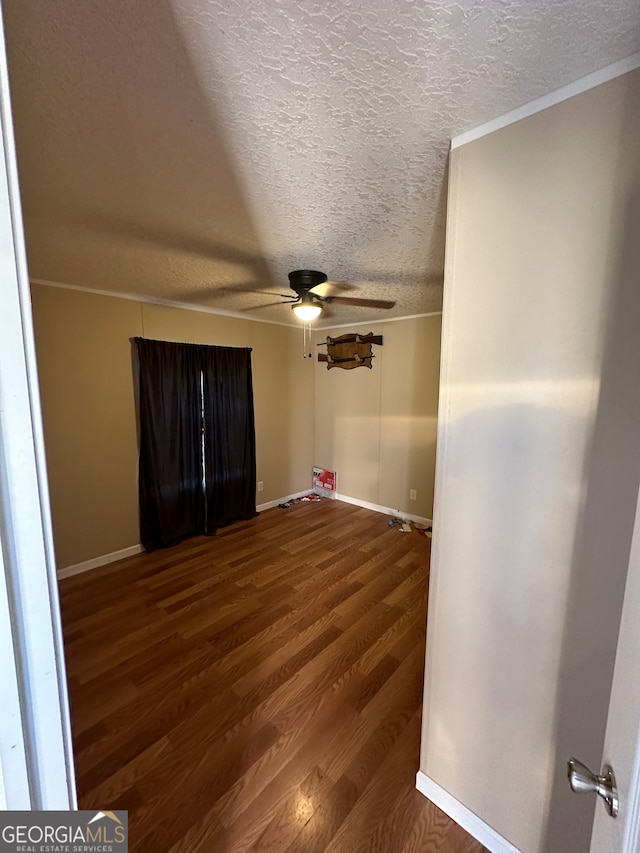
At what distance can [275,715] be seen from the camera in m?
1.68

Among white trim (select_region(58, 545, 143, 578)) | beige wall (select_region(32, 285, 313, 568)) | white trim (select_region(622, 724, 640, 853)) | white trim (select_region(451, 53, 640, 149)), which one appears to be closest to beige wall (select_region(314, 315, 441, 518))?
beige wall (select_region(32, 285, 313, 568))

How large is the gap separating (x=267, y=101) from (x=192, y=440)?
3.02m

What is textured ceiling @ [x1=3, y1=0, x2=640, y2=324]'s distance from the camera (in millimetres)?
758

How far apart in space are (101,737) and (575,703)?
1.99m

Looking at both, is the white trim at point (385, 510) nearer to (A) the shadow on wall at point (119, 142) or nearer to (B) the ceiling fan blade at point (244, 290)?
(B) the ceiling fan blade at point (244, 290)

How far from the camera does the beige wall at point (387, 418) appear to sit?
3.88m

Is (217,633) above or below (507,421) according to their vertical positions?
below

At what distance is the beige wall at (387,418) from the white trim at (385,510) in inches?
1.7

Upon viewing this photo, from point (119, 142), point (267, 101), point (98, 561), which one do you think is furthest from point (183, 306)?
point (267, 101)

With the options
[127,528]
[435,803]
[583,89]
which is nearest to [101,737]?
[435,803]

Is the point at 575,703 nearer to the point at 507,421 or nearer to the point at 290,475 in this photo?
the point at 507,421

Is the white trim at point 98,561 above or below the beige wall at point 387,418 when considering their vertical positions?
below

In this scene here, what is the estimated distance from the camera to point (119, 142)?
116 centimetres

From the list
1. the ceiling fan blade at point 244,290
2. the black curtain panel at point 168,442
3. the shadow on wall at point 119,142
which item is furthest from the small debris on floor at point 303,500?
the shadow on wall at point 119,142
